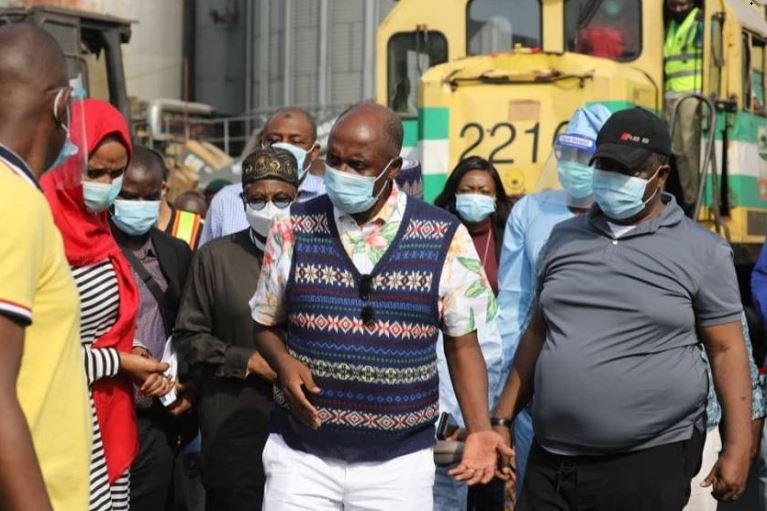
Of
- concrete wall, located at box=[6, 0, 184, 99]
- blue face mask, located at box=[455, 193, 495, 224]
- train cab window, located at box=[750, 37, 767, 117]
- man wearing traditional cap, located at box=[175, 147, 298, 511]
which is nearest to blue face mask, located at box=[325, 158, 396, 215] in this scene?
man wearing traditional cap, located at box=[175, 147, 298, 511]

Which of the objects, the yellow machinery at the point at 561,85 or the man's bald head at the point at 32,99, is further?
the yellow machinery at the point at 561,85

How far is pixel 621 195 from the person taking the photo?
16.5ft

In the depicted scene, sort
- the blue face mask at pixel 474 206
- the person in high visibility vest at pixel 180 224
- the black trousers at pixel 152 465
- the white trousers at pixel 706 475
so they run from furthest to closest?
1. the person in high visibility vest at pixel 180 224
2. the blue face mask at pixel 474 206
3. the black trousers at pixel 152 465
4. the white trousers at pixel 706 475

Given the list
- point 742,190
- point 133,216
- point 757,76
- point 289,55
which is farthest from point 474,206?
point 289,55

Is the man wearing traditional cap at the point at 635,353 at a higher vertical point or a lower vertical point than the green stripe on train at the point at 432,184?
lower

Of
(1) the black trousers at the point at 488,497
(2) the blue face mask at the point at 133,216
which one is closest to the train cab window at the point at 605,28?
(1) the black trousers at the point at 488,497

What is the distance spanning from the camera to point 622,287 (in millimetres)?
4961

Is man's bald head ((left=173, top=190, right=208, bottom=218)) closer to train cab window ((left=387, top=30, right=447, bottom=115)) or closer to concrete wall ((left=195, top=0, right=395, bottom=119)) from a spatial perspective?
train cab window ((left=387, top=30, right=447, bottom=115))

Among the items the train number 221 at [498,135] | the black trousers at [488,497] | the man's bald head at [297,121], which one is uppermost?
the train number 221 at [498,135]

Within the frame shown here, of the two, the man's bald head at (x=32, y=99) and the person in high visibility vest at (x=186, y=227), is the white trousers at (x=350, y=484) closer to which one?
the man's bald head at (x=32, y=99)

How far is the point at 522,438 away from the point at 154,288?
5.42 feet

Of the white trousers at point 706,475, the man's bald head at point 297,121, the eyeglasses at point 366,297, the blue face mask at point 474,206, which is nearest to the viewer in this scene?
the eyeglasses at point 366,297

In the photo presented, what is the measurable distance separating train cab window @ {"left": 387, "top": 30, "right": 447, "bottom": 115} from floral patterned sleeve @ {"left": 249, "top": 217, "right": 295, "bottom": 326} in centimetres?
760

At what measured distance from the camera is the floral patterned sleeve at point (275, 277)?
4.76m
